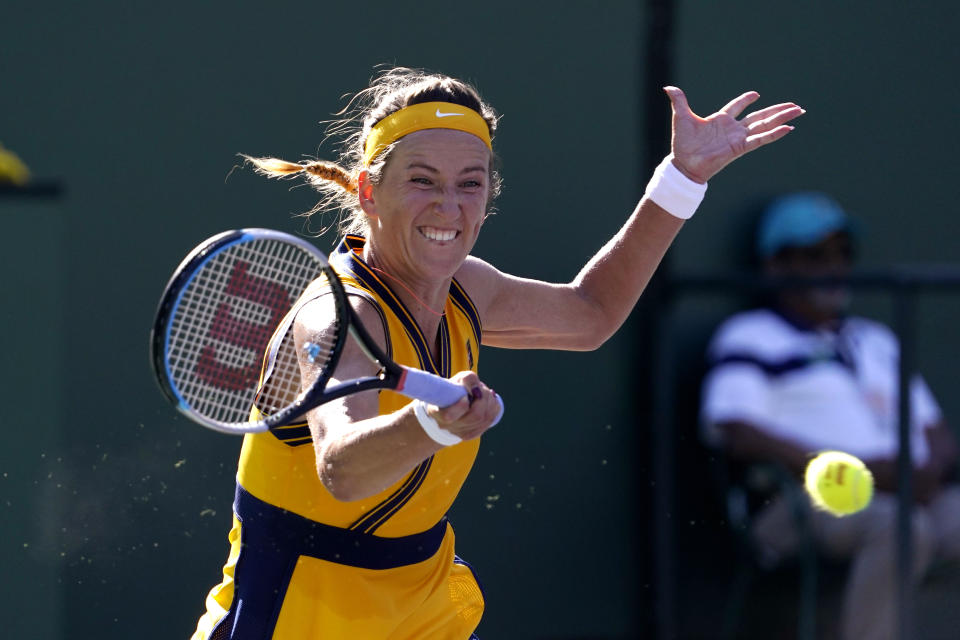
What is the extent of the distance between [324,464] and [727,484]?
244 centimetres

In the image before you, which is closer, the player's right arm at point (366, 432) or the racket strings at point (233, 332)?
the player's right arm at point (366, 432)

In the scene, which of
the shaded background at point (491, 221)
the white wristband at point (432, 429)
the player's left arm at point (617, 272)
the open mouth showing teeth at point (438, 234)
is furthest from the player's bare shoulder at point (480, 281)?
the shaded background at point (491, 221)

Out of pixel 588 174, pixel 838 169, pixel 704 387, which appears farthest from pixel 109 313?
pixel 838 169

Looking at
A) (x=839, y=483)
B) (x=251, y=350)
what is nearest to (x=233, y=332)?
(x=251, y=350)

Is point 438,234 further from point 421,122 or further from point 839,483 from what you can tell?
point 839,483

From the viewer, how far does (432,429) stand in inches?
83.8

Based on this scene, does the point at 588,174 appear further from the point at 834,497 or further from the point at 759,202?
the point at 834,497

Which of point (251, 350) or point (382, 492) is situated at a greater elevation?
point (251, 350)

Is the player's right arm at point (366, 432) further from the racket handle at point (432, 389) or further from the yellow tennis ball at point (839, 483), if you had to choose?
the yellow tennis ball at point (839, 483)

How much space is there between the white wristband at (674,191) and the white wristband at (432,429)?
0.99 m

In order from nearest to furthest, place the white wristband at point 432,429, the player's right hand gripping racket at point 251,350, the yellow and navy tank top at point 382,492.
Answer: the white wristband at point 432,429
the player's right hand gripping racket at point 251,350
the yellow and navy tank top at point 382,492

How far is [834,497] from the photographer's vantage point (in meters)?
4.20

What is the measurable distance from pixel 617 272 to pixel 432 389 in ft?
3.13

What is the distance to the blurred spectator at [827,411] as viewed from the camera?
412 cm
